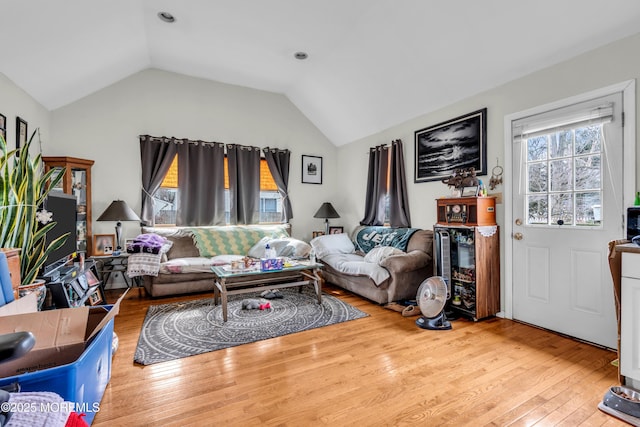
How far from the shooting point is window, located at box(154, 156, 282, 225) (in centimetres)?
462

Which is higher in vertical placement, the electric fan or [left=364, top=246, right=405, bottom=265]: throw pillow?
[left=364, top=246, right=405, bottom=265]: throw pillow

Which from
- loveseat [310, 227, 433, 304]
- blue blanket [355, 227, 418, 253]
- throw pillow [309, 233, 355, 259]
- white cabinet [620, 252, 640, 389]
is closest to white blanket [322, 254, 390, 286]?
loveseat [310, 227, 433, 304]

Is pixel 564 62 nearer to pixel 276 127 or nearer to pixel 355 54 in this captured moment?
pixel 355 54

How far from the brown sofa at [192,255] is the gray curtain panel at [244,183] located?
0.68 feet

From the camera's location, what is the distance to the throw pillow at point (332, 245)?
14.8 ft

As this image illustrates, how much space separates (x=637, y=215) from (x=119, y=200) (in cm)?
531

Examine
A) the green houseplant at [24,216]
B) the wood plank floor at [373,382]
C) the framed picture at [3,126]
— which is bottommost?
the wood plank floor at [373,382]

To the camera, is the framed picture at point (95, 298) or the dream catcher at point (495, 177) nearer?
the framed picture at point (95, 298)

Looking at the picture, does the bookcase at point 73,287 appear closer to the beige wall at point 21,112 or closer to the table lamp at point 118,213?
the table lamp at point 118,213

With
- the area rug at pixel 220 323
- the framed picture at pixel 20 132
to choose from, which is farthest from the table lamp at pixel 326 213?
the framed picture at pixel 20 132

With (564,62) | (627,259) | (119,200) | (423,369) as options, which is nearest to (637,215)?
(627,259)

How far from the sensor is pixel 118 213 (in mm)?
3916

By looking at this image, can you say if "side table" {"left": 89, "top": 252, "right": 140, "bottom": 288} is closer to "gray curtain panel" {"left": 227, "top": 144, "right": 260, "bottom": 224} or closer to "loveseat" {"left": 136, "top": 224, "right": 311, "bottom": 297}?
"loveseat" {"left": 136, "top": 224, "right": 311, "bottom": 297}

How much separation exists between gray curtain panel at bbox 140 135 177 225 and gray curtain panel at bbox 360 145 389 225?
315 cm
